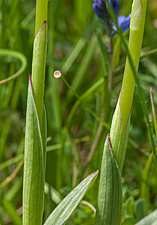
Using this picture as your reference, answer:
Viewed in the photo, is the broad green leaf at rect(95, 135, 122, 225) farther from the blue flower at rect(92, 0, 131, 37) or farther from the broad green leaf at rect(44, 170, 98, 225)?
the blue flower at rect(92, 0, 131, 37)

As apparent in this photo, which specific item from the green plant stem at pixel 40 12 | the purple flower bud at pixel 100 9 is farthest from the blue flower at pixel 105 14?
the green plant stem at pixel 40 12

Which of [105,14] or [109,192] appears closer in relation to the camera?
[109,192]

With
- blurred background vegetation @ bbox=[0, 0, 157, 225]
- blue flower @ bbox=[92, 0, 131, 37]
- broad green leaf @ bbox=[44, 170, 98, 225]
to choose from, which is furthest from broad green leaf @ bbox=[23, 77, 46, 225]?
blue flower @ bbox=[92, 0, 131, 37]

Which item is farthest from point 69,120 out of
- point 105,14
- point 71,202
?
point 71,202

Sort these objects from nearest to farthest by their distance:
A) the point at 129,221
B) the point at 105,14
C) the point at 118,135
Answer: the point at 118,135, the point at 129,221, the point at 105,14

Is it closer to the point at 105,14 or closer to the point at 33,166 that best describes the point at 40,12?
the point at 33,166

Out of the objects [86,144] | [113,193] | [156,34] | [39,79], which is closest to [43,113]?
[39,79]

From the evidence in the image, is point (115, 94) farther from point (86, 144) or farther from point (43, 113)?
point (43, 113)

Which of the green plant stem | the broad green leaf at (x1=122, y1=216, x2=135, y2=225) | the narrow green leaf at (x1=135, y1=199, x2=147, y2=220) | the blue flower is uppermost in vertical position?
the blue flower
